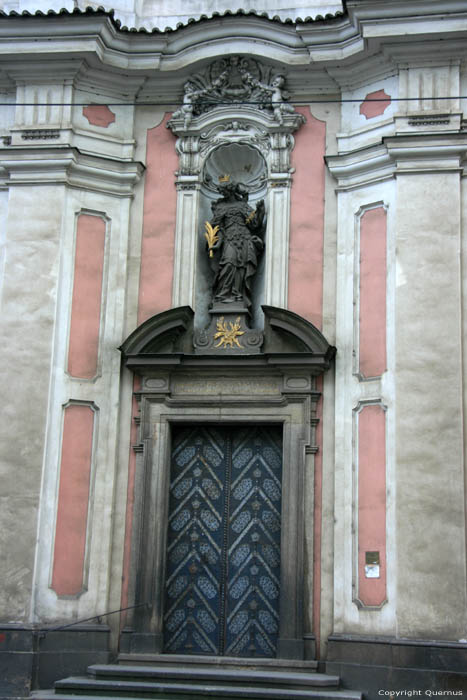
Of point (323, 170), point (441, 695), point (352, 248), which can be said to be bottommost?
point (441, 695)

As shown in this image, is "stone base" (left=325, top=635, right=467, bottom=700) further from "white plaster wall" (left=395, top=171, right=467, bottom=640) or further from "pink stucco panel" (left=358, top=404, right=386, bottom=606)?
"pink stucco panel" (left=358, top=404, right=386, bottom=606)

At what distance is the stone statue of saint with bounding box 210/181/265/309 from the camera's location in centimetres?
1333

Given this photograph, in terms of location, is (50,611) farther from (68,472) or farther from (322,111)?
(322,111)

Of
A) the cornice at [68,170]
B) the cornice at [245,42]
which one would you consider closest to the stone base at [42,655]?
the cornice at [68,170]

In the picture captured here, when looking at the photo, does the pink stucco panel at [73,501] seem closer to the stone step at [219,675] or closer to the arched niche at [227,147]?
the stone step at [219,675]

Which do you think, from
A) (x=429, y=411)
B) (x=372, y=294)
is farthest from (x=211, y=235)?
(x=429, y=411)

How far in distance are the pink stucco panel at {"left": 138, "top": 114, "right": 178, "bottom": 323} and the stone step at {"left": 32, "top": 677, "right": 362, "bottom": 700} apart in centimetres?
408

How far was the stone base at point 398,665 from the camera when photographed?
11203 millimetres

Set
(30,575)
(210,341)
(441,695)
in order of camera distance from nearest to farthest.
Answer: (441,695) → (30,575) → (210,341)

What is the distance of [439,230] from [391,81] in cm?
196

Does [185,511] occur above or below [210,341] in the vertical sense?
below

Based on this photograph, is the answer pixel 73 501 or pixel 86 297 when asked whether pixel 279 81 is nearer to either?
pixel 86 297

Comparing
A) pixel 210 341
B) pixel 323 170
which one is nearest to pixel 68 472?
pixel 210 341

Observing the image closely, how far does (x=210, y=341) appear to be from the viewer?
1317cm
